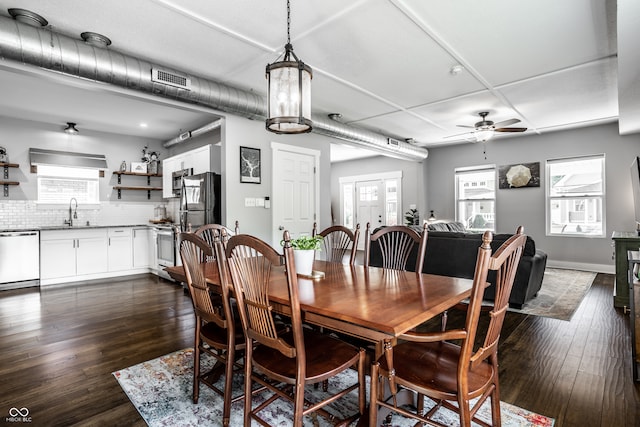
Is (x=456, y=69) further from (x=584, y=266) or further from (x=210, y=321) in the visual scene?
(x=584, y=266)

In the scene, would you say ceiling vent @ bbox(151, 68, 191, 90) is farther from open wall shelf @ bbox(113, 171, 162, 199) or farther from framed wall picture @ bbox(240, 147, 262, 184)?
open wall shelf @ bbox(113, 171, 162, 199)

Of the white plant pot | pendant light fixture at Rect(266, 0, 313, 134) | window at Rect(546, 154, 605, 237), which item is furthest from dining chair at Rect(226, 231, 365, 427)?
window at Rect(546, 154, 605, 237)

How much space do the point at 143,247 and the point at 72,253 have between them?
1059 millimetres

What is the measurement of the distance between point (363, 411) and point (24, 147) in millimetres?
6542

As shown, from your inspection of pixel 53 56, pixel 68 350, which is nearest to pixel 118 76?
pixel 53 56

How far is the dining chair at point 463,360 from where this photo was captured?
1260 mm

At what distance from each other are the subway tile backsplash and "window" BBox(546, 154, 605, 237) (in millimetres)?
7784

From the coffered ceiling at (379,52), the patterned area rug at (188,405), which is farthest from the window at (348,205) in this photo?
the patterned area rug at (188,405)

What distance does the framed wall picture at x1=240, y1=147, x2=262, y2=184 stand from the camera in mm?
4473

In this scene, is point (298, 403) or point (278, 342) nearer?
point (298, 403)

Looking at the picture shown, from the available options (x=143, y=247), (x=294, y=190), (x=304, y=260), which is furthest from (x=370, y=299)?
(x=143, y=247)

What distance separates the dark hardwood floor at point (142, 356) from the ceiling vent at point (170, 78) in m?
2.38

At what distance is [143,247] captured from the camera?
6.08 meters

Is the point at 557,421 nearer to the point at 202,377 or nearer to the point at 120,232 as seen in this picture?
the point at 202,377
